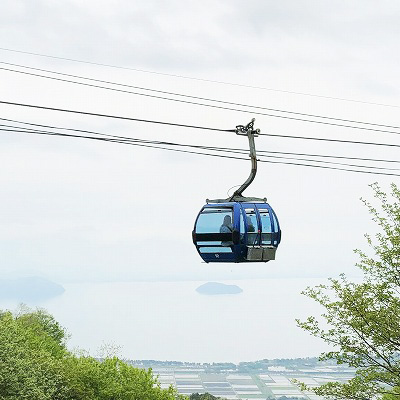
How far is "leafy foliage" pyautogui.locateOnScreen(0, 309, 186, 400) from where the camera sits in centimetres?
4003

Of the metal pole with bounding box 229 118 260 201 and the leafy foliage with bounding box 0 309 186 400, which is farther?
the leafy foliage with bounding box 0 309 186 400

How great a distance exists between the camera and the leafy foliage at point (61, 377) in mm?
40031

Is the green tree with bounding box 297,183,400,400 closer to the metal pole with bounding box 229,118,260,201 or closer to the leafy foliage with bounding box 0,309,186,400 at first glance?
the metal pole with bounding box 229,118,260,201

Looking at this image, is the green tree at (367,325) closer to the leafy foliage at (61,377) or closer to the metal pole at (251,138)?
the metal pole at (251,138)

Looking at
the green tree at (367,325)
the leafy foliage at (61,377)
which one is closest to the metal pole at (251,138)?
the green tree at (367,325)

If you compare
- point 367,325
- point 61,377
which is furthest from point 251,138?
point 61,377

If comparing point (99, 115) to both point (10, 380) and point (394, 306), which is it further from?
point (10, 380)

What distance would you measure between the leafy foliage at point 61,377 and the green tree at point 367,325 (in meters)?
22.7

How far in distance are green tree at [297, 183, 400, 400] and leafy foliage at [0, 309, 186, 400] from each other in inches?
893

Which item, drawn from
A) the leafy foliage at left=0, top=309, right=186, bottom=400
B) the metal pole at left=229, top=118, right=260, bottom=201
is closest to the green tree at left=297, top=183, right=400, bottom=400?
the metal pole at left=229, top=118, right=260, bottom=201

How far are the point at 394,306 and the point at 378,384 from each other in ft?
6.89

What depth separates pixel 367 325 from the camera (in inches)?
819

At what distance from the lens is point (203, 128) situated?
1625 centimetres

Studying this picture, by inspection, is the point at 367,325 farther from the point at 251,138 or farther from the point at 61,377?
the point at 61,377
